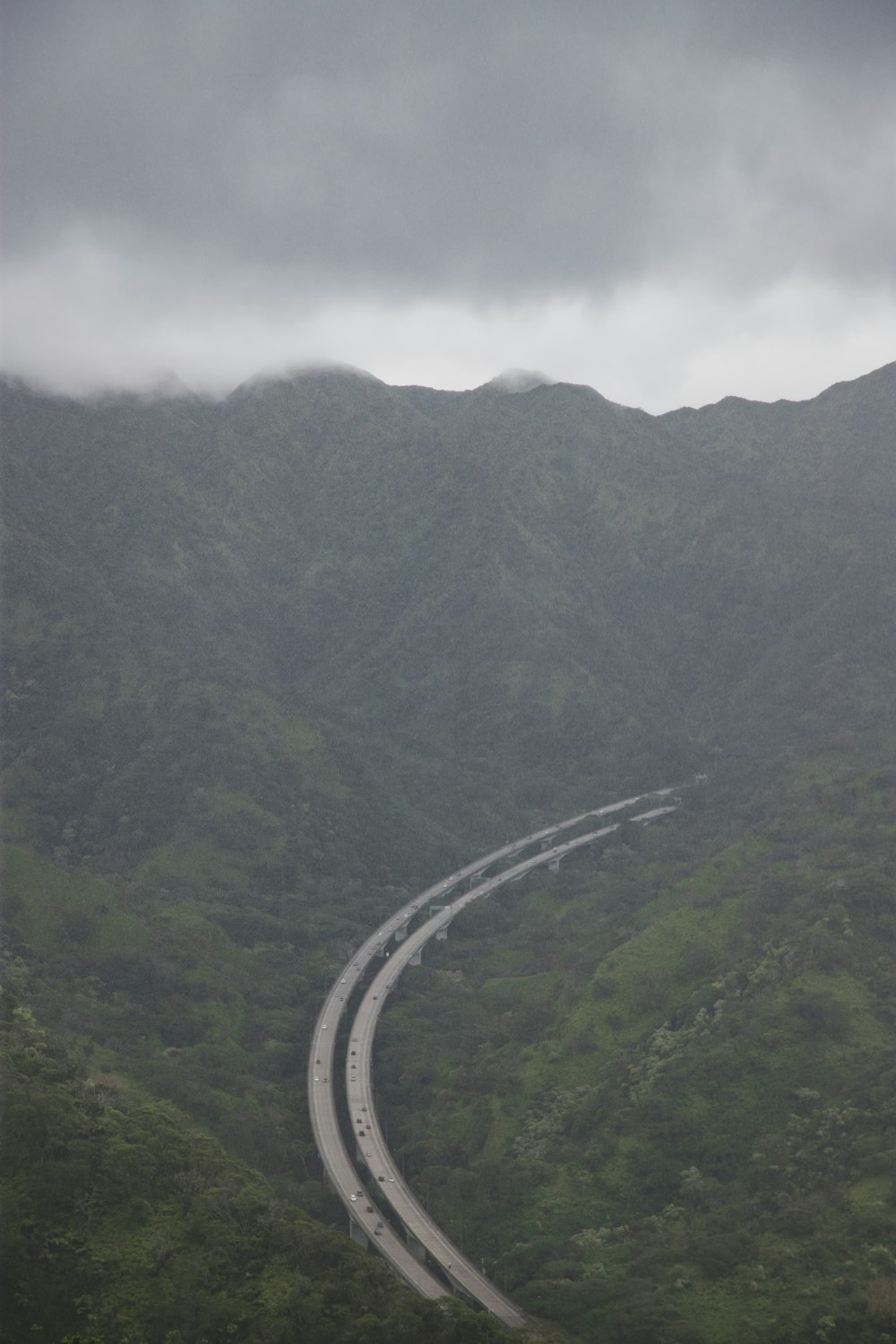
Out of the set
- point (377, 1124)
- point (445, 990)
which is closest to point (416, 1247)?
point (377, 1124)

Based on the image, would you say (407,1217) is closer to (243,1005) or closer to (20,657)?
(243,1005)

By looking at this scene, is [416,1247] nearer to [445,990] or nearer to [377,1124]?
[377,1124]

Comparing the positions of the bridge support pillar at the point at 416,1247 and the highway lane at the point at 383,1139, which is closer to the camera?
the highway lane at the point at 383,1139

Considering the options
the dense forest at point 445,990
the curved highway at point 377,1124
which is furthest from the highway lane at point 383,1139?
the dense forest at point 445,990

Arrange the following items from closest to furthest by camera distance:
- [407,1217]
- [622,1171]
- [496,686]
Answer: [407,1217] → [622,1171] → [496,686]

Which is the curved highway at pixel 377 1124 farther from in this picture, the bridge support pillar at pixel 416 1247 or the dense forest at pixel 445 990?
the dense forest at pixel 445 990

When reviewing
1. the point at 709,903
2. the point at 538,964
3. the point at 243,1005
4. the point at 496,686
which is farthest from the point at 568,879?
the point at 496,686

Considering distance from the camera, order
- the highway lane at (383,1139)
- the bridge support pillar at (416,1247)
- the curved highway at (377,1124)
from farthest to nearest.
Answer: the bridge support pillar at (416,1247), the curved highway at (377,1124), the highway lane at (383,1139)
